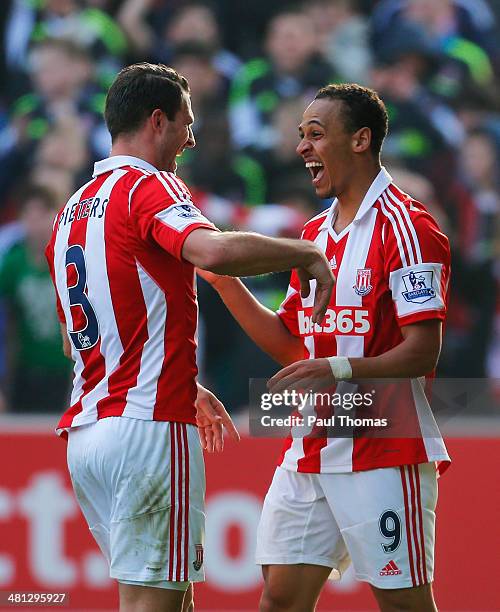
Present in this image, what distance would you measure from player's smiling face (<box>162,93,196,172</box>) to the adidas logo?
1487 millimetres

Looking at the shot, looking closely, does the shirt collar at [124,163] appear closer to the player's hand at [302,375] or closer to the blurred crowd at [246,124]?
the player's hand at [302,375]

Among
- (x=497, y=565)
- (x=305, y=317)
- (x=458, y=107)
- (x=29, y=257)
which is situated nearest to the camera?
(x=305, y=317)

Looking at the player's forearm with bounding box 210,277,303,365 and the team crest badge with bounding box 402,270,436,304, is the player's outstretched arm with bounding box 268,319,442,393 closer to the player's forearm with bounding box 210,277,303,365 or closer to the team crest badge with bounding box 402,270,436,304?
the team crest badge with bounding box 402,270,436,304

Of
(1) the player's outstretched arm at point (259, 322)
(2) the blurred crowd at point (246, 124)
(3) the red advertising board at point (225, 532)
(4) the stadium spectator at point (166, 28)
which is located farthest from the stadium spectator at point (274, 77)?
(1) the player's outstretched arm at point (259, 322)

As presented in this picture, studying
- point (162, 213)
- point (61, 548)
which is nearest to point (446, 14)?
point (61, 548)

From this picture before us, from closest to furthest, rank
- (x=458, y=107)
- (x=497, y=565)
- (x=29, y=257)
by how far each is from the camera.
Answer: (x=497, y=565) → (x=29, y=257) → (x=458, y=107)

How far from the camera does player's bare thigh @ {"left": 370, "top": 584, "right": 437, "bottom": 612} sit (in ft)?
11.8

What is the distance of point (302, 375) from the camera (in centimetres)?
355

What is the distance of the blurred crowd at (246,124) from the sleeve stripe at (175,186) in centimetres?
386

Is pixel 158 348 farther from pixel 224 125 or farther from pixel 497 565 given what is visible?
pixel 224 125

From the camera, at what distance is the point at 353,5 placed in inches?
325

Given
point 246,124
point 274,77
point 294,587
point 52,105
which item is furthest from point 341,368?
point 52,105

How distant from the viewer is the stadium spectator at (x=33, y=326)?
7422mm

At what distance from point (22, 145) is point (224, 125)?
147cm
